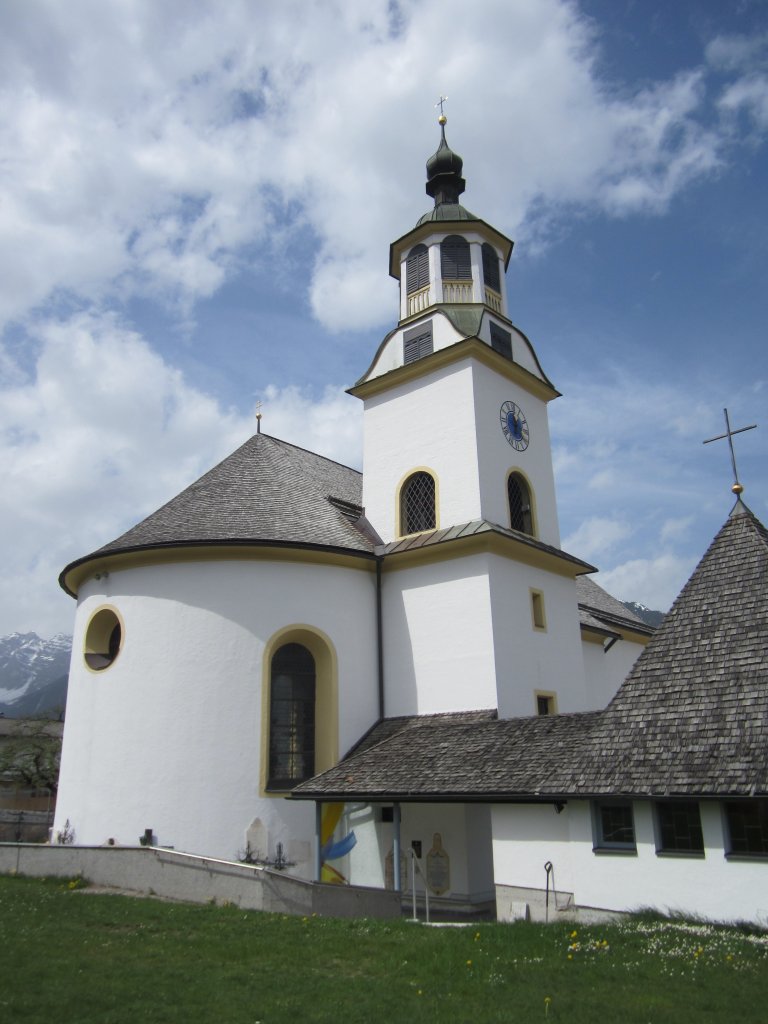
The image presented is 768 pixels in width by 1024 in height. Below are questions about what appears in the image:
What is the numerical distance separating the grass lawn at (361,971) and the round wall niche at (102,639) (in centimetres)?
700

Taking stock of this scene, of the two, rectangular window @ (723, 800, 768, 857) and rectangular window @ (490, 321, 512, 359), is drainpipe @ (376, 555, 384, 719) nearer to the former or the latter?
rectangular window @ (490, 321, 512, 359)

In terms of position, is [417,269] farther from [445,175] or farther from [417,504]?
[417,504]

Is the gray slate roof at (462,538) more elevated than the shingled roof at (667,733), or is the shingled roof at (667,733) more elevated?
the gray slate roof at (462,538)

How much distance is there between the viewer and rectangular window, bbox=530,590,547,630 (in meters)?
18.8

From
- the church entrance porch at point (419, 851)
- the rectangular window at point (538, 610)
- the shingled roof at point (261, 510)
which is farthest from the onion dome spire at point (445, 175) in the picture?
the church entrance porch at point (419, 851)

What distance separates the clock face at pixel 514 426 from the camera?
2059 centimetres

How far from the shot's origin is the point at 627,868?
1131 centimetres

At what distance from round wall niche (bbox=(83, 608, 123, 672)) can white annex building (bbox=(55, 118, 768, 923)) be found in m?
0.08

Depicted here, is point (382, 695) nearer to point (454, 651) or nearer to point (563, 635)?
point (454, 651)

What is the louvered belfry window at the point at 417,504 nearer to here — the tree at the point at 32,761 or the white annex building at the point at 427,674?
the white annex building at the point at 427,674

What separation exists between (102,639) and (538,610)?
31.8ft

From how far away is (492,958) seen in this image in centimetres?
905

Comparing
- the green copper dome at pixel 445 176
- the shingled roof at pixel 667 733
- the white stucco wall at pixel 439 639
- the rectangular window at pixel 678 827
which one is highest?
the green copper dome at pixel 445 176

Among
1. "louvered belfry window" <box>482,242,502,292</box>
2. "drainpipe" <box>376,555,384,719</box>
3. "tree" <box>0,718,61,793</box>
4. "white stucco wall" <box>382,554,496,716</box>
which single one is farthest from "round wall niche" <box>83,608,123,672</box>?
"tree" <box>0,718,61,793</box>
